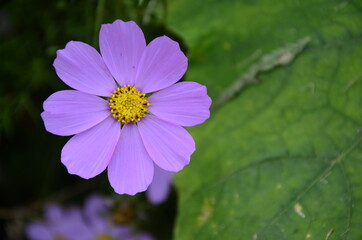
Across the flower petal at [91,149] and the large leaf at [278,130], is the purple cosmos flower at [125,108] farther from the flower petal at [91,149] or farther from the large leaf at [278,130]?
the large leaf at [278,130]

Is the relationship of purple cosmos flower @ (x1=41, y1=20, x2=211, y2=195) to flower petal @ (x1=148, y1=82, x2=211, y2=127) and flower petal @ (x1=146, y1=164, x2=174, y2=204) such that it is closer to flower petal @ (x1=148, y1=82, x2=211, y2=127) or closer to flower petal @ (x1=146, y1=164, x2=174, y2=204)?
flower petal @ (x1=148, y1=82, x2=211, y2=127)

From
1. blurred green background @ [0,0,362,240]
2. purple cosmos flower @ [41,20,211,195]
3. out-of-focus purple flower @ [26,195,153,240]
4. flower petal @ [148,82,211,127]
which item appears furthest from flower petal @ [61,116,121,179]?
out-of-focus purple flower @ [26,195,153,240]

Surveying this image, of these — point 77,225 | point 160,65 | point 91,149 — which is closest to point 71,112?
point 91,149

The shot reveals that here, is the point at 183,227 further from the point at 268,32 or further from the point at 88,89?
the point at 268,32

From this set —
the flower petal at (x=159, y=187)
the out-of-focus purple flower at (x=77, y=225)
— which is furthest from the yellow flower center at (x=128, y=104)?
the out-of-focus purple flower at (x=77, y=225)

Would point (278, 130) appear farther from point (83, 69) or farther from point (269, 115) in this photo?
point (83, 69)

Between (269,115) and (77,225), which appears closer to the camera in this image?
(269,115)
